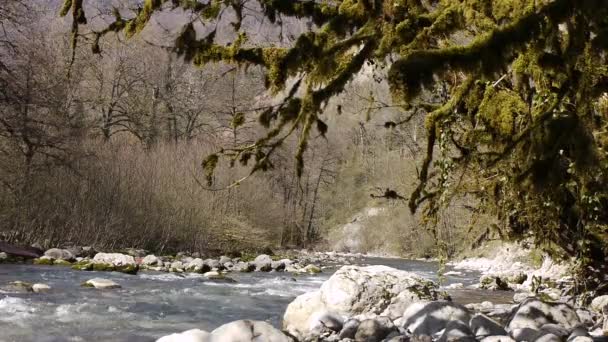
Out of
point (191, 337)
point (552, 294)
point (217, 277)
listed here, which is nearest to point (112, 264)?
point (217, 277)

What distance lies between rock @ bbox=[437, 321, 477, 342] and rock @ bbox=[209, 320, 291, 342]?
1717 millimetres

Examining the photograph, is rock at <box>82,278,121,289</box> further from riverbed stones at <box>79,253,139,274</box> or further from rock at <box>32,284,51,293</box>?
riverbed stones at <box>79,253,139,274</box>

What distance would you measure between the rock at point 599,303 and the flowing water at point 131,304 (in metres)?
4.75

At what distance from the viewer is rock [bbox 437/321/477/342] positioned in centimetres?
622

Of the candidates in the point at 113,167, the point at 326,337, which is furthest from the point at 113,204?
the point at 326,337

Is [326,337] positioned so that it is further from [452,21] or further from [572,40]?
[572,40]

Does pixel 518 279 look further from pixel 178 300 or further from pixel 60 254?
pixel 60 254

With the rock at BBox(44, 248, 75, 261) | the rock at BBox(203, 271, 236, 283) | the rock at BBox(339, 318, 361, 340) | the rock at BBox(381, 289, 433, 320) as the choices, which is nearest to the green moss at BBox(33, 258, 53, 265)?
the rock at BBox(44, 248, 75, 261)

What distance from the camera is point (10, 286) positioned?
11.4 m

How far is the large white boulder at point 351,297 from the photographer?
8883 millimetres

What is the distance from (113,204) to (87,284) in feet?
33.8

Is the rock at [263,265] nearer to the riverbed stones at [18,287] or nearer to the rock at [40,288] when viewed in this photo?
the rock at [40,288]

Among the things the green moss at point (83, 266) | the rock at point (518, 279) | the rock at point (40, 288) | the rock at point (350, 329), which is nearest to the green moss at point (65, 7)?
the rock at point (350, 329)

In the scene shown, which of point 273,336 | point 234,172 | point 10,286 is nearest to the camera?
point 273,336
